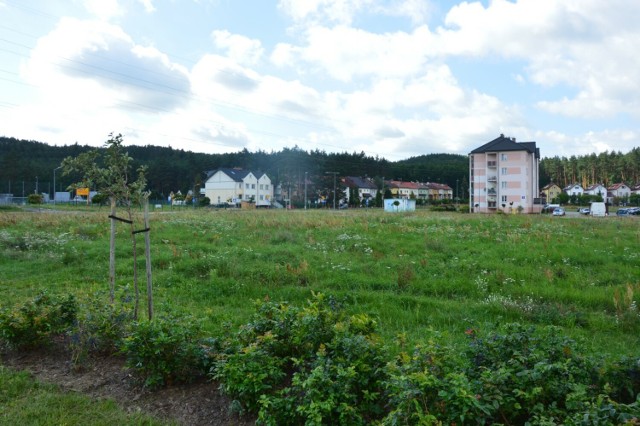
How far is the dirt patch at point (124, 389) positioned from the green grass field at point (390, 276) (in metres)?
1.02

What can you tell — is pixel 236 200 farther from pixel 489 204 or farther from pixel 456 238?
pixel 456 238

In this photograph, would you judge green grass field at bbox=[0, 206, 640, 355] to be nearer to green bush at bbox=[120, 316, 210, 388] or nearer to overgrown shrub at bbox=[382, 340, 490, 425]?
green bush at bbox=[120, 316, 210, 388]

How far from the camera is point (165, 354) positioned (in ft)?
14.6

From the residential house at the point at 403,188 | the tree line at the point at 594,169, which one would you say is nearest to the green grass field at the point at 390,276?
the residential house at the point at 403,188

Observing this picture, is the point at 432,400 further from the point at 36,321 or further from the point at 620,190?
the point at 620,190

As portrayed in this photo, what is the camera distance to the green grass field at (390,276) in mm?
7461

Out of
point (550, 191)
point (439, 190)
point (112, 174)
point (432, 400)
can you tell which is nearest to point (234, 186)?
point (439, 190)

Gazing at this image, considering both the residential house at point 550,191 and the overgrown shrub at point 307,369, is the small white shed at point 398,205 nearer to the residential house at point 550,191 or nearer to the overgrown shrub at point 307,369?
the overgrown shrub at point 307,369

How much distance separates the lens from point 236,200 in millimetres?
88812

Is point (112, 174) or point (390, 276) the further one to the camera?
point (390, 276)

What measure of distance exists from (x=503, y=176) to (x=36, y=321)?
7013 cm

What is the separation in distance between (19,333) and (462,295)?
8.04 metres

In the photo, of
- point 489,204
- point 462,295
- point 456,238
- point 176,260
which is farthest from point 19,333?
point 489,204

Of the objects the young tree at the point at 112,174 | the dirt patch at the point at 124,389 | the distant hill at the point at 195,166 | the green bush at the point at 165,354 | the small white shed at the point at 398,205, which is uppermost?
the distant hill at the point at 195,166
